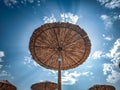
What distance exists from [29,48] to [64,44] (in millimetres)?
2307

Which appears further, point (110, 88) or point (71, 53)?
point (110, 88)

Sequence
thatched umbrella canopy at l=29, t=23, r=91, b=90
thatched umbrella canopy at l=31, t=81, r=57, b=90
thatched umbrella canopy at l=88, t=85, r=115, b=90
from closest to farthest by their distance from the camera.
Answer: thatched umbrella canopy at l=29, t=23, r=91, b=90 → thatched umbrella canopy at l=88, t=85, r=115, b=90 → thatched umbrella canopy at l=31, t=81, r=57, b=90

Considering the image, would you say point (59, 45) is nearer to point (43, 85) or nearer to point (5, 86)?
point (5, 86)

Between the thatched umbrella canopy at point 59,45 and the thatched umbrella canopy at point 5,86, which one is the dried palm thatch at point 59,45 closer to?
the thatched umbrella canopy at point 59,45

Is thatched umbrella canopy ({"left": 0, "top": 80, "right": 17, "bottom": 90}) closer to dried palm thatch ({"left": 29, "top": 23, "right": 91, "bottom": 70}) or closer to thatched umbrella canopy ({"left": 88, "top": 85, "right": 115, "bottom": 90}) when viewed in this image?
dried palm thatch ({"left": 29, "top": 23, "right": 91, "bottom": 70})

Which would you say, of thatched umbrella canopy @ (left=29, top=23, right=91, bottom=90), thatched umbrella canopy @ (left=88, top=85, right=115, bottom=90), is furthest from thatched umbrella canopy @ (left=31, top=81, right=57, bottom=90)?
thatched umbrella canopy @ (left=29, top=23, right=91, bottom=90)

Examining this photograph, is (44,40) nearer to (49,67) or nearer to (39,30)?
(39,30)

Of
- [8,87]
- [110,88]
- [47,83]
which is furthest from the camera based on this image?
[47,83]

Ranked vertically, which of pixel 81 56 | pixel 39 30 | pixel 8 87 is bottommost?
pixel 8 87

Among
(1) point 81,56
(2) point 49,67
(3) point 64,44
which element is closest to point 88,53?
(1) point 81,56

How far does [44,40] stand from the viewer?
12.1m

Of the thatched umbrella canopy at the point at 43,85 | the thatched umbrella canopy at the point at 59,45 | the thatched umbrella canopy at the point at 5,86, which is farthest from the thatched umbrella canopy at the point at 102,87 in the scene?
the thatched umbrella canopy at the point at 5,86

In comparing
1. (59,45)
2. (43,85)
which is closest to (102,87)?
(43,85)

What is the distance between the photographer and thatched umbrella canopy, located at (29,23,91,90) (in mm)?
11523
